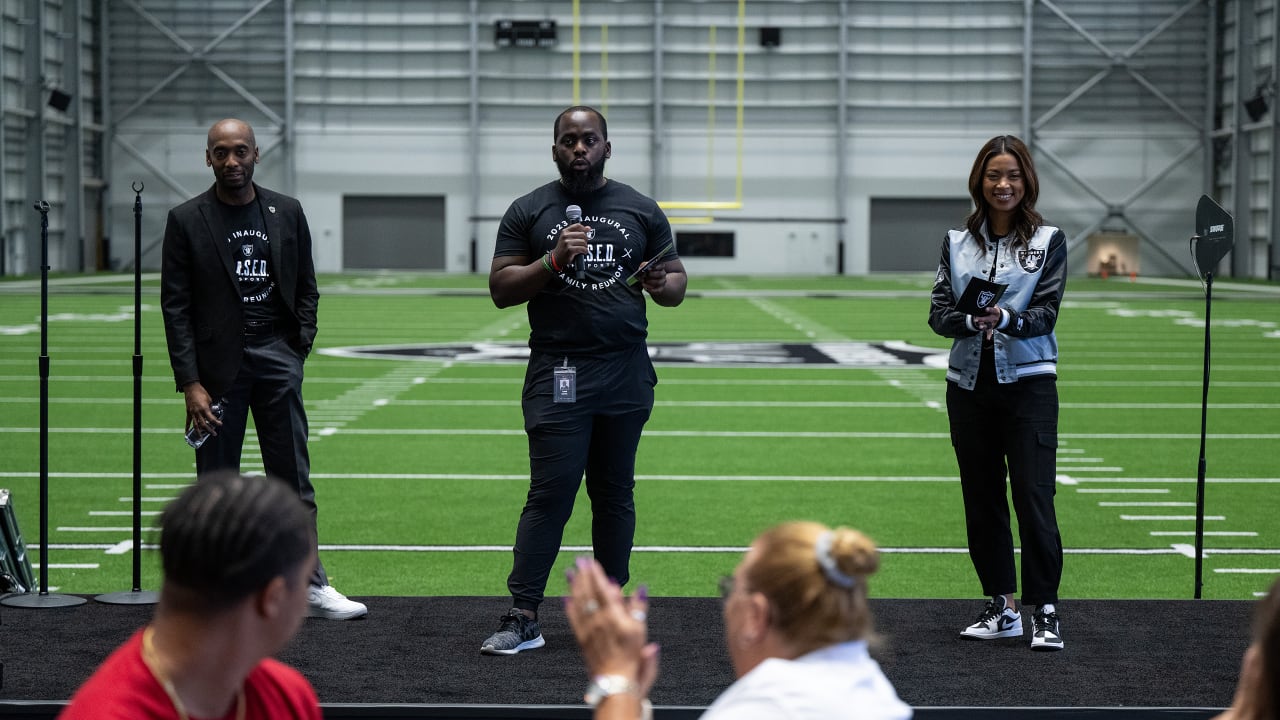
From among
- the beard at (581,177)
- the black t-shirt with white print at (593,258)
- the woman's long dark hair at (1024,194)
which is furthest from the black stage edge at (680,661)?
the beard at (581,177)

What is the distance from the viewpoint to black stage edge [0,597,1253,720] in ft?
13.8

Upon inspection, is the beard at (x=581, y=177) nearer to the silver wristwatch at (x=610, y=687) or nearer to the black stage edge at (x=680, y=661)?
the black stage edge at (x=680, y=661)

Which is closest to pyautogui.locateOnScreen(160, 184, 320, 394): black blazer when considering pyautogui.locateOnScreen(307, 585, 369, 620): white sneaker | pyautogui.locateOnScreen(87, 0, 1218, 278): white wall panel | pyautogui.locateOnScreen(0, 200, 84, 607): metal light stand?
pyautogui.locateOnScreen(0, 200, 84, 607): metal light stand

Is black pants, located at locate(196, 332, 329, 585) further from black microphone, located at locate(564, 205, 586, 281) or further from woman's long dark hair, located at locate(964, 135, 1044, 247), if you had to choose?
woman's long dark hair, located at locate(964, 135, 1044, 247)

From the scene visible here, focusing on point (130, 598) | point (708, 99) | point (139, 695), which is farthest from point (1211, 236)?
point (708, 99)

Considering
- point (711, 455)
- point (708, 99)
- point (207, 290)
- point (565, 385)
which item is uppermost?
point (708, 99)

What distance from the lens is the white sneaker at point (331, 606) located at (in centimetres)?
530

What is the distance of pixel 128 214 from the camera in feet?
152

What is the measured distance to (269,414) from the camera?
5469 millimetres

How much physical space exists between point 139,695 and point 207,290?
12.0 feet

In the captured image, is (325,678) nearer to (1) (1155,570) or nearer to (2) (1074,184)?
(1) (1155,570)

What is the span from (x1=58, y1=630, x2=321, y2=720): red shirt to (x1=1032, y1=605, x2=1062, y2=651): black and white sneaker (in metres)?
3.45

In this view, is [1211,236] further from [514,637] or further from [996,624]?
[514,637]

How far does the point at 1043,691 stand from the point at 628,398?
1587 millimetres
